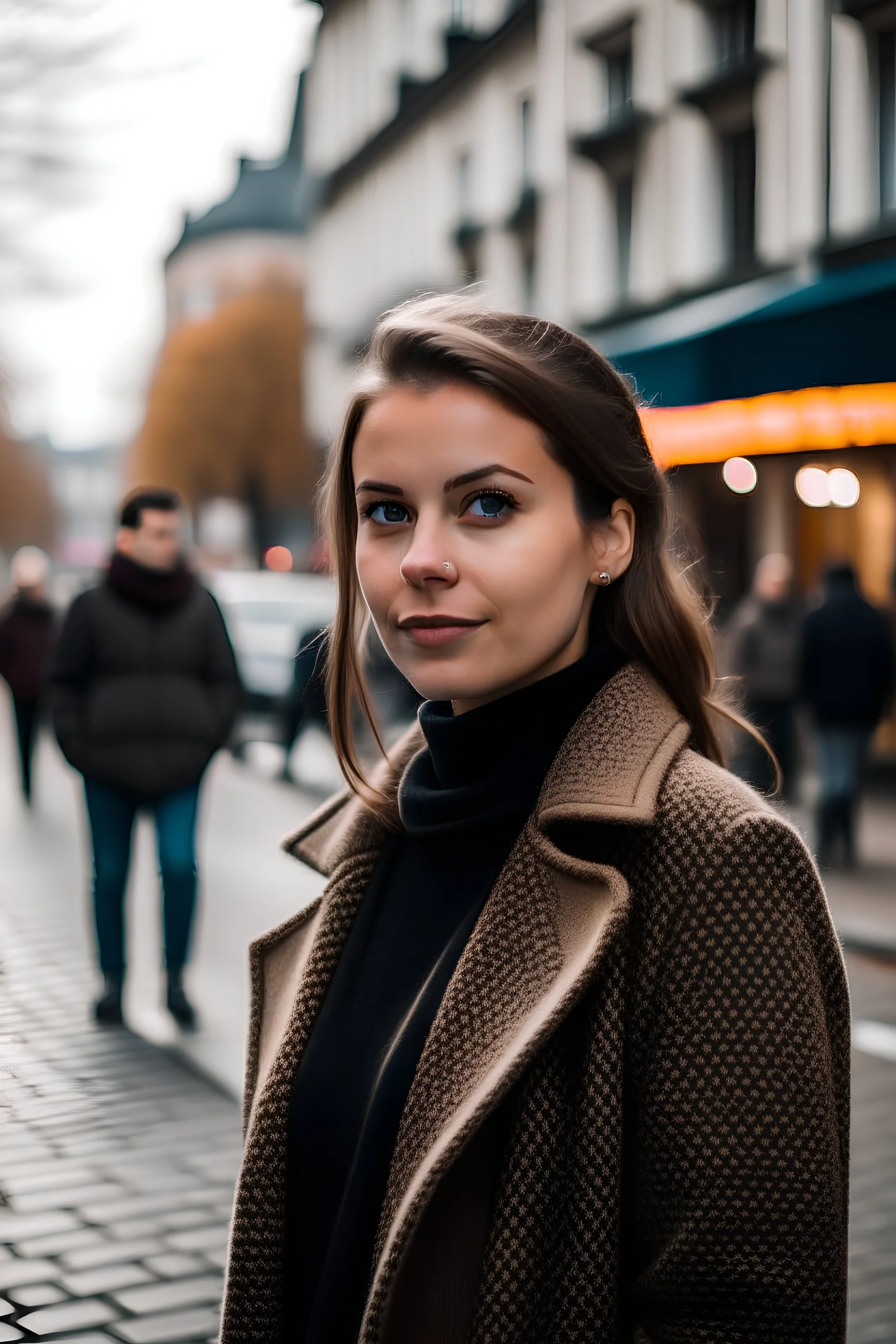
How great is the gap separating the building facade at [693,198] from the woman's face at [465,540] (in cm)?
43

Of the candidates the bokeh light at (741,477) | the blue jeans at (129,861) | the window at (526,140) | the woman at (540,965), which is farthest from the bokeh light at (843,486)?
the woman at (540,965)

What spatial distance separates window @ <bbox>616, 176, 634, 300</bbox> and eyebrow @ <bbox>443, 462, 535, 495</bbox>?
48.2ft

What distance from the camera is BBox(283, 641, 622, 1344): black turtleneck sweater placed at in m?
1.43

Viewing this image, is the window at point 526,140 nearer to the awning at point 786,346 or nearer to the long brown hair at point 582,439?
the awning at point 786,346

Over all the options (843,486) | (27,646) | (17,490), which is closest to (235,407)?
(27,646)

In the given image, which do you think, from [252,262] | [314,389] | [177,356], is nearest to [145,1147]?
[314,389]

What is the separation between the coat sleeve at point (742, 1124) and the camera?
1227 mm

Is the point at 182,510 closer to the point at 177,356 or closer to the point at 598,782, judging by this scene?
the point at 598,782

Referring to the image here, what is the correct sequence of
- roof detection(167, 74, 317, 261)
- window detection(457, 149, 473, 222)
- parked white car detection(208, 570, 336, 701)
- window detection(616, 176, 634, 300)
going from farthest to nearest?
roof detection(167, 74, 317, 261) < window detection(457, 149, 473, 222) < parked white car detection(208, 570, 336, 701) < window detection(616, 176, 634, 300)

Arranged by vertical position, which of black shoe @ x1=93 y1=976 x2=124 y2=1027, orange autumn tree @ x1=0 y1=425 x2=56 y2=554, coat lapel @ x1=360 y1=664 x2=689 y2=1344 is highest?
orange autumn tree @ x1=0 y1=425 x2=56 y2=554

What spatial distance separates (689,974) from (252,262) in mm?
60339

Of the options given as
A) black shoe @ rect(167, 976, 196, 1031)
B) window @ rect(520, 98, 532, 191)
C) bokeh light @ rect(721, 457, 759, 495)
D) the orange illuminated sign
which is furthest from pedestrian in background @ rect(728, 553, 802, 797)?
window @ rect(520, 98, 532, 191)

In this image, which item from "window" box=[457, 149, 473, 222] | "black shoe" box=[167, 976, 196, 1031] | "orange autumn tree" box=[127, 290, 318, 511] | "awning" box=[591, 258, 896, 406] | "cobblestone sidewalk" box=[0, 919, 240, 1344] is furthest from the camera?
"orange autumn tree" box=[127, 290, 318, 511]

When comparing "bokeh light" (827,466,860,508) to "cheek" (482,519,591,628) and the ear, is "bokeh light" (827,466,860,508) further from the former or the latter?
"cheek" (482,519,591,628)
